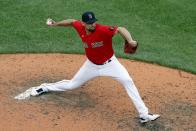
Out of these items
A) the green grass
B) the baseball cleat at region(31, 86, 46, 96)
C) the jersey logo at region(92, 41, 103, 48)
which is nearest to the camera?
the jersey logo at region(92, 41, 103, 48)

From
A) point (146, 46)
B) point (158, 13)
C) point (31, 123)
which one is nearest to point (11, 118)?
point (31, 123)

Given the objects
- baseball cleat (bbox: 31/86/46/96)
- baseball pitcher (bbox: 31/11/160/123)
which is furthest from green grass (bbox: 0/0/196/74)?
baseball pitcher (bbox: 31/11/160/123)

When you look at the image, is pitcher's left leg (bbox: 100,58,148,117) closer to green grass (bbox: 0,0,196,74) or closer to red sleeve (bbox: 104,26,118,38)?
red sleeve (bbox: 104,26,118,38)

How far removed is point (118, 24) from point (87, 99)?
424 cm

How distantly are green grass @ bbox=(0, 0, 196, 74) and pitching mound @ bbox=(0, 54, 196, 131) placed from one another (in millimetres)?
524

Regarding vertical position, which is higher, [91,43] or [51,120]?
[91,43]

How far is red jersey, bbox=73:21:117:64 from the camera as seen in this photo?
743 cm

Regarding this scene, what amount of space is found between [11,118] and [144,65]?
352cm

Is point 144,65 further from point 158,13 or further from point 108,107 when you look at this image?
point 158,13

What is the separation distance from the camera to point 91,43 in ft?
24.8

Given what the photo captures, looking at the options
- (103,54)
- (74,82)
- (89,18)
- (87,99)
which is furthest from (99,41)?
(87,99)

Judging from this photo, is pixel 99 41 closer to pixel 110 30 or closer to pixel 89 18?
pixel 110 30

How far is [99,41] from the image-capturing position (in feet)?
24.7

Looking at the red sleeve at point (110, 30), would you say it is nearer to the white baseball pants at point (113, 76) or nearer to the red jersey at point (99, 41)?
the red jersey at point (99, 41)
